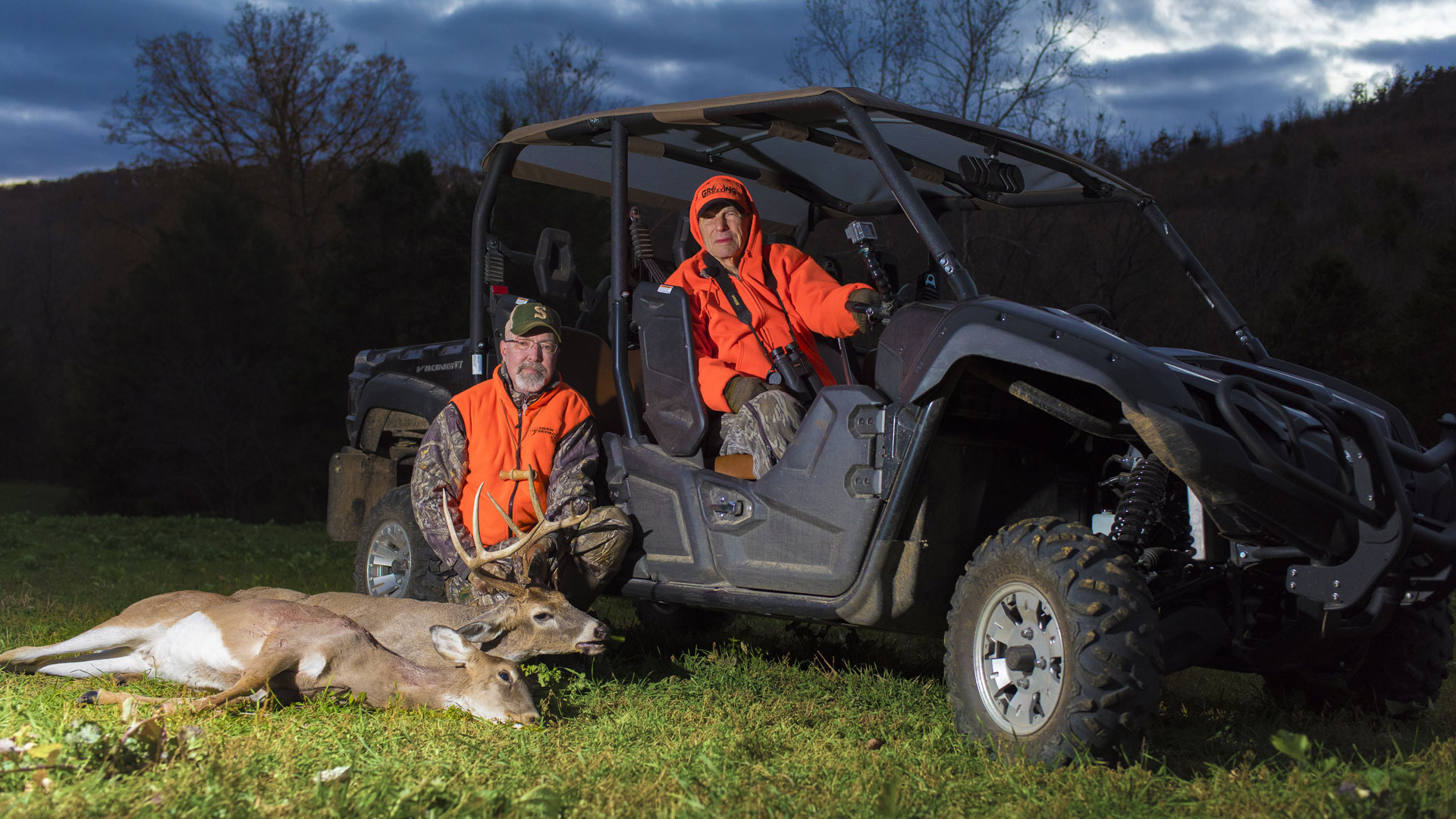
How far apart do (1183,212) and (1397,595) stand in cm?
2233

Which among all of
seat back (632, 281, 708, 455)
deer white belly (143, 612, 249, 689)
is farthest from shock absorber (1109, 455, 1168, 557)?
deer white belly (143, 612, 249, 689)

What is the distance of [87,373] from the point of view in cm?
2720

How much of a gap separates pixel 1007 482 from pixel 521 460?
2.18 metres

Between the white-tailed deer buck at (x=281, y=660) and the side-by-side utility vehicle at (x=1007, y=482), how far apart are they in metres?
1.00

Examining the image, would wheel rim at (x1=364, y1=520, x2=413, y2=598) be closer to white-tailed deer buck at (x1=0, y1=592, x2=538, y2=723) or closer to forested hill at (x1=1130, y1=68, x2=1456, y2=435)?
white-tailed deer buck at (x1=0, y1=592, x2=538, y2=723)

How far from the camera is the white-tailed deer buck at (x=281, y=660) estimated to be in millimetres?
4305

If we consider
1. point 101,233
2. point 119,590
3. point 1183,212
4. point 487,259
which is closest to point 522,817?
point 487,259

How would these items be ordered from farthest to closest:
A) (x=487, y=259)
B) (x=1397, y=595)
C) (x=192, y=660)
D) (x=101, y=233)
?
(x=101, y=233)
(x=487, y=259)
(x=192, y=660)
(x=1397, y=595)

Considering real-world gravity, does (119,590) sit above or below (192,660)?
below

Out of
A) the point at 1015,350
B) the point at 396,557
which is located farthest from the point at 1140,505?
the point at 396,557

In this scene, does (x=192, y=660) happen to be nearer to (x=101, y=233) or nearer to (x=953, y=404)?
(x=953, y=404)

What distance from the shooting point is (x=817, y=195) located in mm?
6758

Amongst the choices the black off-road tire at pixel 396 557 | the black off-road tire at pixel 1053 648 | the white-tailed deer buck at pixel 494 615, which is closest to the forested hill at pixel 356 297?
the black off-road tire at pixel 396 557

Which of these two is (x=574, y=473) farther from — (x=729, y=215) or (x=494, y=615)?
(x=729, y=215)
